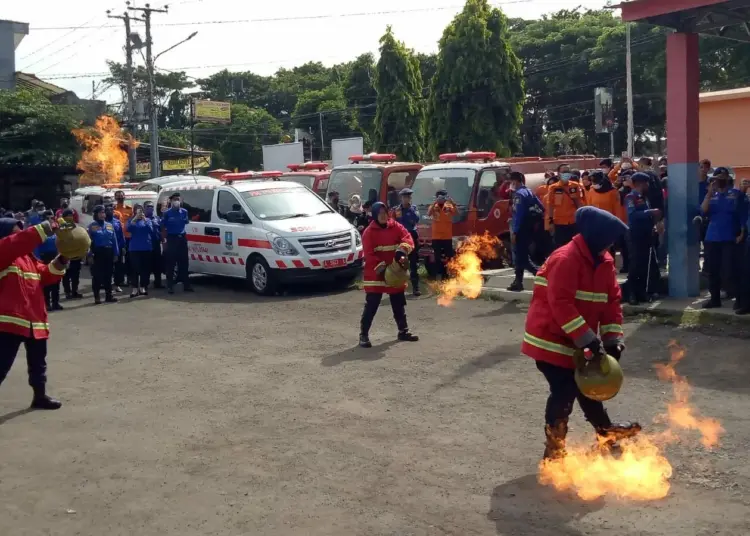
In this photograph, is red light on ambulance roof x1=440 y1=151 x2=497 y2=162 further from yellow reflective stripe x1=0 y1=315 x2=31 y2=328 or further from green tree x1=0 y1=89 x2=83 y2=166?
green tree x1=0 y1=89 x2=83 y2=166

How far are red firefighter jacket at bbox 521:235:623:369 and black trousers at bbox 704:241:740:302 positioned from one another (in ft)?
18.4

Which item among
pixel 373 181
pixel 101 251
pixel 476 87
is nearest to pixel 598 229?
pixel 101 251

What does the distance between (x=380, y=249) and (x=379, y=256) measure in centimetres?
9

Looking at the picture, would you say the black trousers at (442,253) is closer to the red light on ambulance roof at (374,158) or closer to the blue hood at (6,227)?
the red light on ambulance roof at (374,158)

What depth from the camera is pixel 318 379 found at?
29.9ft

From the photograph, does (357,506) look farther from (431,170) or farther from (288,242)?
(431,170)

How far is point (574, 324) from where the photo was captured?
17.8 feet

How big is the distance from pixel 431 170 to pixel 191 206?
16.4 feet

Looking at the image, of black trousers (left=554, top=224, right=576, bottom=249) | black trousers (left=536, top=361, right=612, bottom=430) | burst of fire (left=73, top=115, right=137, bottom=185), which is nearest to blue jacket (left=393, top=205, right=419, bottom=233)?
black trousers (left=554, top=224, right=576, bottom=249)

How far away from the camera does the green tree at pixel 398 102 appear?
37062mm

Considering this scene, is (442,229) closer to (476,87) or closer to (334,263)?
(334,263)

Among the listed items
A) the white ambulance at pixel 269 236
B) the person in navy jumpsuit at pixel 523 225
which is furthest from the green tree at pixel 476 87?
the person in navy jumpsuit at pixel 523 225

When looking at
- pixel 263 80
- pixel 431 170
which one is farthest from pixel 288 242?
pixel 263 80

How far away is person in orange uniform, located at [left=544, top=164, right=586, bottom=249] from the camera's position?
13.1 metres
